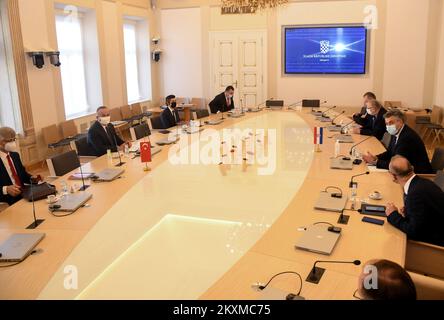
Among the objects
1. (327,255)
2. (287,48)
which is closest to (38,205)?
(327,255)

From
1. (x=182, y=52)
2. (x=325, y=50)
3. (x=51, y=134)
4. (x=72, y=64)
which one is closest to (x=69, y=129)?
(x=51, y=134)

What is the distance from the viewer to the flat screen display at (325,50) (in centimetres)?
1055

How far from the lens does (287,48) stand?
11.1 m

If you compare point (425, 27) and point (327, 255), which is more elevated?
point (425, 27)

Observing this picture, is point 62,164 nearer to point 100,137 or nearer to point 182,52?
point 100,137

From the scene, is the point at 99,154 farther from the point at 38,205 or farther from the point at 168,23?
the point at 168,23

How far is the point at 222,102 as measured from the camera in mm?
9492

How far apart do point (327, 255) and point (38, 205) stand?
2630 millimetres

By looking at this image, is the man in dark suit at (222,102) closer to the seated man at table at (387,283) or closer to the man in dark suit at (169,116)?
the man in dark suit at (169,116)

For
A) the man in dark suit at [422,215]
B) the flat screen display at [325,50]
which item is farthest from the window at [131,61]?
the man in dark suit at [422,215]

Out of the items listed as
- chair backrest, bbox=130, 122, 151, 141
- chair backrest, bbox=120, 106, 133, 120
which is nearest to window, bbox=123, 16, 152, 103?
chair backrest, bbox=120, 106, 133, 120

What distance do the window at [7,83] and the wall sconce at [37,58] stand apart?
405 millimetres

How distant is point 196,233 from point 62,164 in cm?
203

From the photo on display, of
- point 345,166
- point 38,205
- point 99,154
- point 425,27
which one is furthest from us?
point 425,27
